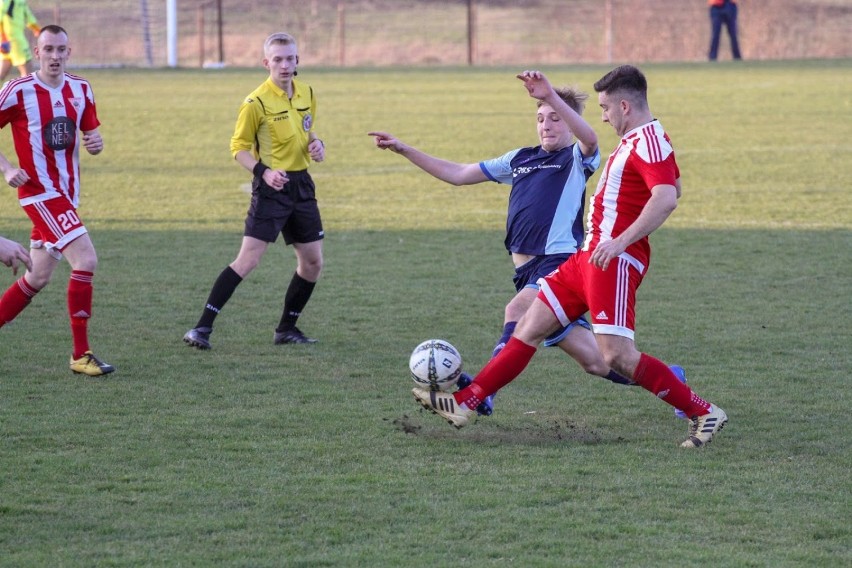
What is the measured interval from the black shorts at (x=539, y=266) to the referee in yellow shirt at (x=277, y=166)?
195cm

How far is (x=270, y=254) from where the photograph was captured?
449 inches

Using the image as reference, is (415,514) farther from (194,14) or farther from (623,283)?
(194,14)

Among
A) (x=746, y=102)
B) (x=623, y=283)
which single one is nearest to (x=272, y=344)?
(x=623, y=283)

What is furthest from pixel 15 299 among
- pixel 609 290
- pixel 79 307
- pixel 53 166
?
pixel 609 290

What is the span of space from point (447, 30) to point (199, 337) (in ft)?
147

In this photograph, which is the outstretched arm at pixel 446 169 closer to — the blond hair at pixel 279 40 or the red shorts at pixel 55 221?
the blond hair at pixel 279 40

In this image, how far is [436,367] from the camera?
20.1 ft

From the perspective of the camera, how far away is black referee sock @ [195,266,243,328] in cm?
805

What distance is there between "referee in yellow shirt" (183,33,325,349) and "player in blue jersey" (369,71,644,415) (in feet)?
5.42

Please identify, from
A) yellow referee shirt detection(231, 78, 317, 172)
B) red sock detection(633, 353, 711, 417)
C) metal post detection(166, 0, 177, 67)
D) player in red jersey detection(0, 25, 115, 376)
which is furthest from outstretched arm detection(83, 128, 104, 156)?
metal post detection(166, 0, 177, 67)

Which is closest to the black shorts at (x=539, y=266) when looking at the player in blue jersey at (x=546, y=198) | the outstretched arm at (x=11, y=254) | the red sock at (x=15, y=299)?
the player in blue jersey at (x=546, y=198)

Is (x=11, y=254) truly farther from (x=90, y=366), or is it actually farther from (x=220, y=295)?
(x=220, y=295)

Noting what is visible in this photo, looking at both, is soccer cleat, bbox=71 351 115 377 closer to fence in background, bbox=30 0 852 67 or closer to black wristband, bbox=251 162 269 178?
black wristband, bbox=251 162 269 178

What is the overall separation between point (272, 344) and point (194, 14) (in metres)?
46.0
